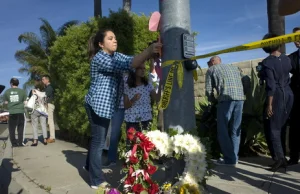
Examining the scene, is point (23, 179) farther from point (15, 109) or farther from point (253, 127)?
point (15, 109)

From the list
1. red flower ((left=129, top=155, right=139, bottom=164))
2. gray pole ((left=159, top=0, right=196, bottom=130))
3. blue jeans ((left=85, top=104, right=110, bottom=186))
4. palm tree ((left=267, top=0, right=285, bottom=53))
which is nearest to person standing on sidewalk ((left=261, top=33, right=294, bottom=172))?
gray pole ((left=159, top=0, right=196, bottom=130))

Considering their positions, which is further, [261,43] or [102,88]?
[102,88]

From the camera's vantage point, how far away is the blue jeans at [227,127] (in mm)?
4980

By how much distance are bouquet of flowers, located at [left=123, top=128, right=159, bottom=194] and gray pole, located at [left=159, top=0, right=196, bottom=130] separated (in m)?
0.37

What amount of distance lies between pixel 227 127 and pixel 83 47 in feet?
10.9

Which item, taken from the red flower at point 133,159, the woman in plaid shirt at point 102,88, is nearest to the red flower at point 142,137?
the red flower at point 133,159

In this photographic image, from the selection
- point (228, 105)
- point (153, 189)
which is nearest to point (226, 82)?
point (228, 105)

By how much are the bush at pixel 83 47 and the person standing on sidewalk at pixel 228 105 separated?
1928 millimetres

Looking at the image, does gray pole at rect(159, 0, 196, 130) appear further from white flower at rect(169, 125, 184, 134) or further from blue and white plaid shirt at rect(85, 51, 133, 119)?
blue and white plaid shirt at rect(85, 51, 133, 119)

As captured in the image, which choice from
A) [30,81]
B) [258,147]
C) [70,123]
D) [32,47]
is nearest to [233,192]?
[258,147]

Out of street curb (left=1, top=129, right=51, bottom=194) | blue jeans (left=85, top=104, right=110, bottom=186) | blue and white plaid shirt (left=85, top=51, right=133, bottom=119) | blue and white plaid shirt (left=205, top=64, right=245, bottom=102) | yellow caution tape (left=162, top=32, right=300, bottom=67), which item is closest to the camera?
yellow caution tape (left=162, top=32, right=300, bottom=67)

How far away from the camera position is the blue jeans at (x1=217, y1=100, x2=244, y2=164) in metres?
4.98

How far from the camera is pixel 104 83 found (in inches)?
144

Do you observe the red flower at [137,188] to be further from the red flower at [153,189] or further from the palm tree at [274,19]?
the palm tree at [274,19]
